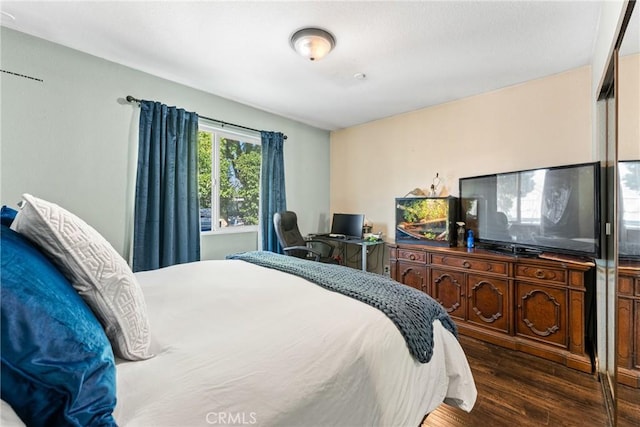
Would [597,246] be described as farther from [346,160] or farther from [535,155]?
[346,160]

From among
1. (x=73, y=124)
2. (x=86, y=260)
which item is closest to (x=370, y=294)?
(x=86, y=260)

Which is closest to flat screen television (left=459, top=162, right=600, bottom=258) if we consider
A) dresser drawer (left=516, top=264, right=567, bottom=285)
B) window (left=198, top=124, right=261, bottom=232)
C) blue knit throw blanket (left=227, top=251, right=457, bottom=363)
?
dresser drawer (left=516, top=264, right=567, bottom=285)

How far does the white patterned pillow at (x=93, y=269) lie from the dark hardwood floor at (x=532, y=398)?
5.30 ft

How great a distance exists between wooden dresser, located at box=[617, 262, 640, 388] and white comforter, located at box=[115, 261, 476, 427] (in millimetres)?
769

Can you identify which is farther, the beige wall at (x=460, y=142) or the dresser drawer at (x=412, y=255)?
the dresser drawer at (x=412, y=255)

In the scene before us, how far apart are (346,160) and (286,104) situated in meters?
1.40

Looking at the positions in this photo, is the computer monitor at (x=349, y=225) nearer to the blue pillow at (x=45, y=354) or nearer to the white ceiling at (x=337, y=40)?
the white ceiling at (x=337, y=40)

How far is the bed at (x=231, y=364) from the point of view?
548 mm

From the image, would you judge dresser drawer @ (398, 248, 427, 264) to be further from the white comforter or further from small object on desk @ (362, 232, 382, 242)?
the white comforter

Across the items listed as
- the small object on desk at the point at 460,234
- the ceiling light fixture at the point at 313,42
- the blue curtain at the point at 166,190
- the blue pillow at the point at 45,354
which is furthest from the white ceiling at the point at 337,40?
the blue pillow at the point at 45,354

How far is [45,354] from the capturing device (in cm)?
54

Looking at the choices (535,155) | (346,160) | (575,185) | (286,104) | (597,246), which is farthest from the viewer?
(346,160)

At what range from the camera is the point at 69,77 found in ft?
7.34

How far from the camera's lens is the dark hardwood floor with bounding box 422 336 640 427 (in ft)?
A: 5.13
